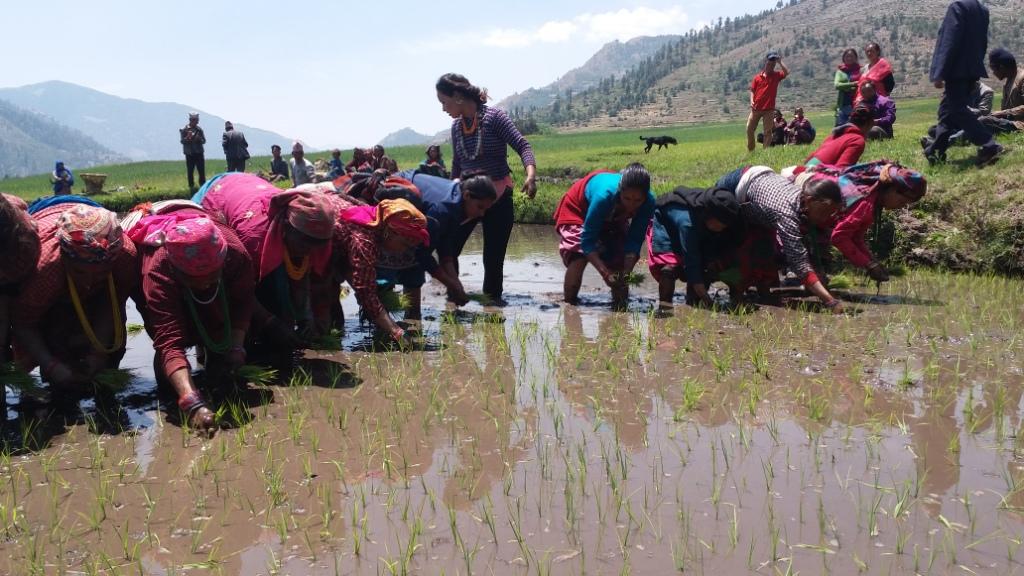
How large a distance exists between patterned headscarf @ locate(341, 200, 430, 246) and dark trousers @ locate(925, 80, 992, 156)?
6002mm

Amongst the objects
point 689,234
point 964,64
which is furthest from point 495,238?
point 964,64

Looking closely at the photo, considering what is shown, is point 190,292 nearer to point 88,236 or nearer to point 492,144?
point 88,236

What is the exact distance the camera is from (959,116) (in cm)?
827

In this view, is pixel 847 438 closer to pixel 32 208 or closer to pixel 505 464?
pixel 505 464

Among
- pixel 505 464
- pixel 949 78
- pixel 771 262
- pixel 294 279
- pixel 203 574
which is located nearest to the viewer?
pixel 203 574

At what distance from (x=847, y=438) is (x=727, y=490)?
830 mm

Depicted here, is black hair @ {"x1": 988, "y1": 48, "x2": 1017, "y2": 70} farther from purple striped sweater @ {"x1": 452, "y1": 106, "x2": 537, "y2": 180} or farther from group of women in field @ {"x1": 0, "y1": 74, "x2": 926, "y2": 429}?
purple striped sweater @ {"x1": 452, "y1": 106, "x2": 537, "y2": 180}

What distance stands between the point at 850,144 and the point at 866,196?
1051mm

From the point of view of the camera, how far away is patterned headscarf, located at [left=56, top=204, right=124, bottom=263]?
3.80 meters

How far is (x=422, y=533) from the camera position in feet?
9.09

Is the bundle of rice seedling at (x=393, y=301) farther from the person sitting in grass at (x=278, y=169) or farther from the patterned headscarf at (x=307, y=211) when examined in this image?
the person sitting in grass at (x=278, y=169)

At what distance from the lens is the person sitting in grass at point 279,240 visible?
4.60 meters

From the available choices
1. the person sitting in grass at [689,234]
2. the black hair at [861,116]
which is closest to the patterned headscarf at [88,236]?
the person sitting in grass at [689,234]

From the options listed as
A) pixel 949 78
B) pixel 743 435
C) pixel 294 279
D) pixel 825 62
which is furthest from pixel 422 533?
pixel 825 62
